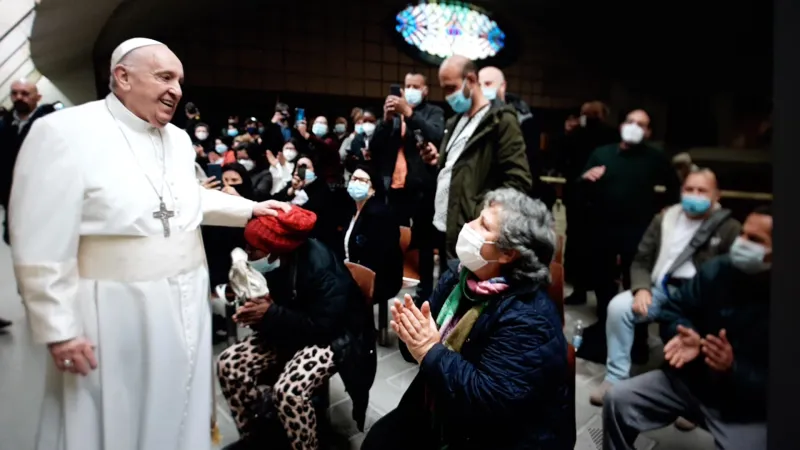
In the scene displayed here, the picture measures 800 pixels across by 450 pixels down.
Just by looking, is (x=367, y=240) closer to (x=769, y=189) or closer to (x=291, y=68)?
(x=291, y=68)

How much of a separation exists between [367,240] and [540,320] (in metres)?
0.79

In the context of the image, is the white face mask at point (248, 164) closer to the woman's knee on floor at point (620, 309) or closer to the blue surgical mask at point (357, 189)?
the blue surgical mask at point (357, 189)

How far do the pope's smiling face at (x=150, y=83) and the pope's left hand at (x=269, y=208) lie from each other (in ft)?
1.16

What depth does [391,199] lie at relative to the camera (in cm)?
181

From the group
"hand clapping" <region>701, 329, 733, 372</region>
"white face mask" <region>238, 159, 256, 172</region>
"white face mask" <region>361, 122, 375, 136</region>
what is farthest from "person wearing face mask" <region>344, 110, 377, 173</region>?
"hand clapping" <region>701, 329, 733, 372</region>

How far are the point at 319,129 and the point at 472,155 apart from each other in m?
0.69

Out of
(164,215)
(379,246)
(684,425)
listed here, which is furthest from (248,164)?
(684,425)

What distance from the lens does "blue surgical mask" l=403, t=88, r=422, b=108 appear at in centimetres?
176

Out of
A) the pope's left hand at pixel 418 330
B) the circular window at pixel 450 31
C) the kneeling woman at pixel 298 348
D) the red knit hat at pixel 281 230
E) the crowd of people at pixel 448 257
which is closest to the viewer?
the crowd of people at pixel 448 257

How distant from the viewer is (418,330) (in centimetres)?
122

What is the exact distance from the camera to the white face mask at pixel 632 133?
4.95ft

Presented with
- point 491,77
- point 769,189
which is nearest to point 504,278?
point 769,189

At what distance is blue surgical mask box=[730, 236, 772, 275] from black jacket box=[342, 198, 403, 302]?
1.05 metres

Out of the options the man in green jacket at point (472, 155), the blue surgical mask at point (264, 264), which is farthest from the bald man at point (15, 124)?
the man in green jacket at point (472, 155)
